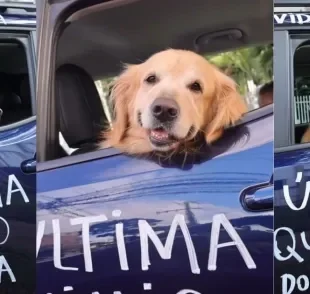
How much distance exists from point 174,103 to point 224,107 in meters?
0.20

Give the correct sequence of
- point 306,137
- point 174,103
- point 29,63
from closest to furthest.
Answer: point 174,103 → point 306,137 → point 29,63

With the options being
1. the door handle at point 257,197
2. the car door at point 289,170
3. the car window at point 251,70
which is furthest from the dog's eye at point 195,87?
the door handle at point 257,197

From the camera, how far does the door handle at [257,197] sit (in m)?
2.22

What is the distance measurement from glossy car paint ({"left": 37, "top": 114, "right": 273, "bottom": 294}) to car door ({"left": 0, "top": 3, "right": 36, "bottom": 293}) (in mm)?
54

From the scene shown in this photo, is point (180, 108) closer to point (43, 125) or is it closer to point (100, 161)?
point (100, 161)

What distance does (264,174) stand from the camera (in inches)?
86.9

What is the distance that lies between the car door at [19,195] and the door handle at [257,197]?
0.87m

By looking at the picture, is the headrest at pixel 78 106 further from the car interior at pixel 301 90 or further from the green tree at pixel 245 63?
the car interior at pixel 301 90

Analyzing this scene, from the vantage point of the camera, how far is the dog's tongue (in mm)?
2242

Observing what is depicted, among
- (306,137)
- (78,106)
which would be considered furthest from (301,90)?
(78,106)

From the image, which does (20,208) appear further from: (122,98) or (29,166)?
(122,98)

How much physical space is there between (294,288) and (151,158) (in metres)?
0.79

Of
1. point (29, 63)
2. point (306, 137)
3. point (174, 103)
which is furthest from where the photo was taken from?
point (29, 63)

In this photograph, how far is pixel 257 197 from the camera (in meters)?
2.22
